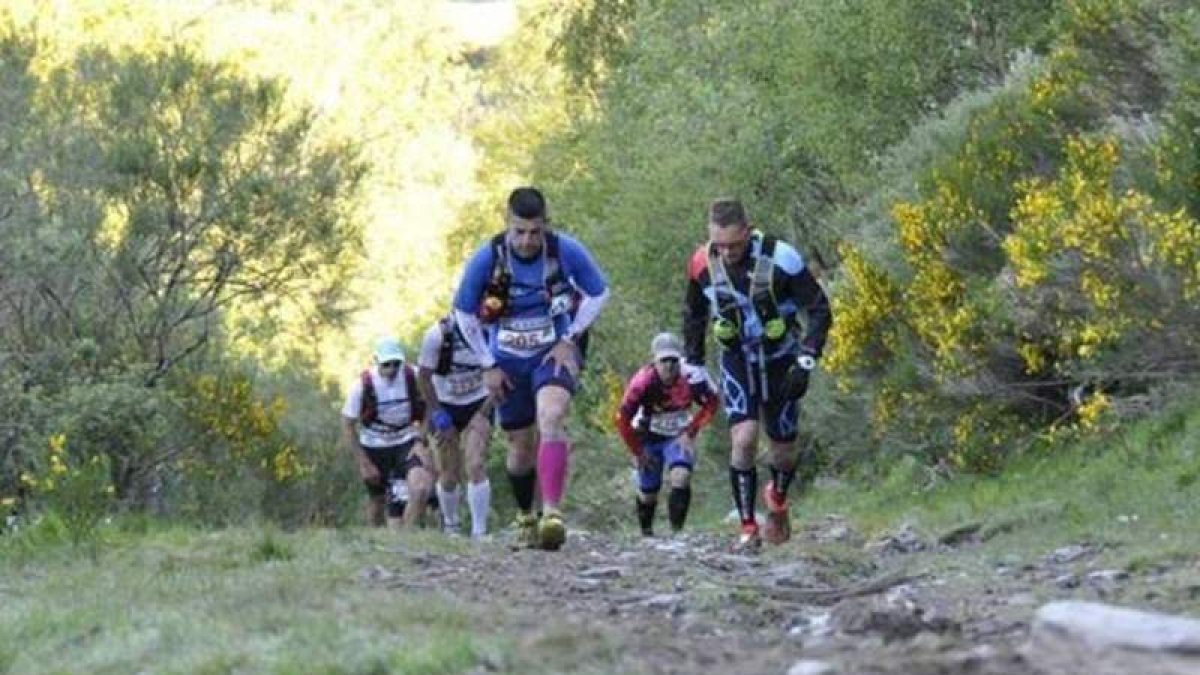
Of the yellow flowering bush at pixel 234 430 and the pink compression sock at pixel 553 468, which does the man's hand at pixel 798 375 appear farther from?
the yellow flowering bush at pixel 234 430

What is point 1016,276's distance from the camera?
1786cm

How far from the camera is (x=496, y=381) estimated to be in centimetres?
1434

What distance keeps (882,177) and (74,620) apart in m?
15.8

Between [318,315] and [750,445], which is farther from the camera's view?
[318,315]

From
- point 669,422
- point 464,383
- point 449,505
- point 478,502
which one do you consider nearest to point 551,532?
point 478,502

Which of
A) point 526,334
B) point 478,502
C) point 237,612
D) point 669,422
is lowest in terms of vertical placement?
point 237,612

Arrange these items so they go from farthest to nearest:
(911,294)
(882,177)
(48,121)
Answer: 1. (48,121)
2. (882,177)
3. (911,294)

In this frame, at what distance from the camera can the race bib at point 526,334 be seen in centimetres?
1420

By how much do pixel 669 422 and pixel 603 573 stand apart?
6594mm

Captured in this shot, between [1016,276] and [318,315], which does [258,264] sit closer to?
[318,315]

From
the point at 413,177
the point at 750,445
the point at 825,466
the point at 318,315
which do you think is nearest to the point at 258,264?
the point at 318,315

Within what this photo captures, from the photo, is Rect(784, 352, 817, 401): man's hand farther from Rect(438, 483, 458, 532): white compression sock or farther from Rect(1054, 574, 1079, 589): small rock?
Rect(438, 483, 458, 532): white compression sock

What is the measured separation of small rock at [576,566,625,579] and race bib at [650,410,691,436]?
6141mm

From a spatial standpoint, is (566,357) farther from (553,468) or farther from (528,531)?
(528,531)
